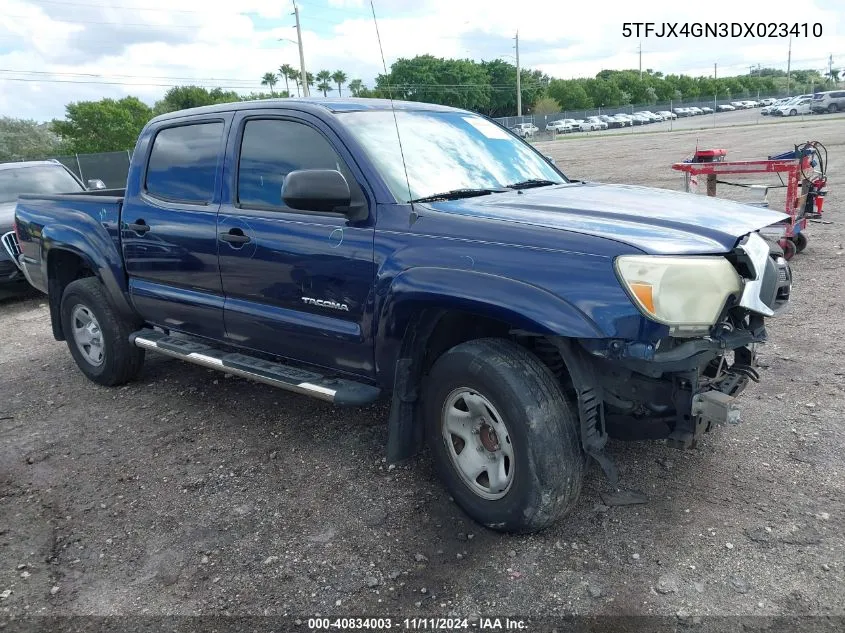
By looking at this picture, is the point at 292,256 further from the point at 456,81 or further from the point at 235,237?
the point at 456,81

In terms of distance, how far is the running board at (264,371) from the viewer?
3.50 meters

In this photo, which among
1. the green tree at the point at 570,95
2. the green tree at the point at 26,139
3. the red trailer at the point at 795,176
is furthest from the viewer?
the green tree at the point at 570,95

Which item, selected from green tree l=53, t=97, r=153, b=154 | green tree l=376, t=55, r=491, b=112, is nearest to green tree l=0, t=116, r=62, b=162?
green tree l=53, t=97, r=153, b=154

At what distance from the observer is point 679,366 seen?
9.07 feet

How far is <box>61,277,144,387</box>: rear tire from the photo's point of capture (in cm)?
510

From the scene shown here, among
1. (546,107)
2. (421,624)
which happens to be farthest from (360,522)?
(546,107)

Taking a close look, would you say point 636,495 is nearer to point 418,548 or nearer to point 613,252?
point 418,548

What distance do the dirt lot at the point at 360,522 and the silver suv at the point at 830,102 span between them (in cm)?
5576

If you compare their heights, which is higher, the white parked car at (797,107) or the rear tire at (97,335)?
the white parked car at (797,107)

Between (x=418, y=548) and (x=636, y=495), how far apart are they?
1.10 meters

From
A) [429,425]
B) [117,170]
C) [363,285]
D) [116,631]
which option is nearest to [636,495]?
[429,425]

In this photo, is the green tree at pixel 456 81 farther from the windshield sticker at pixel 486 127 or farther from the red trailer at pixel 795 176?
the windshield sticker at pixel 486 127

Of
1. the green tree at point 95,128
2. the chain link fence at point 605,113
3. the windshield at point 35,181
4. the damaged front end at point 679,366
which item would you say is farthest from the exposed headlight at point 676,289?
the green tree at point 95,128

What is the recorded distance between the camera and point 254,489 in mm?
Answer: 3719
